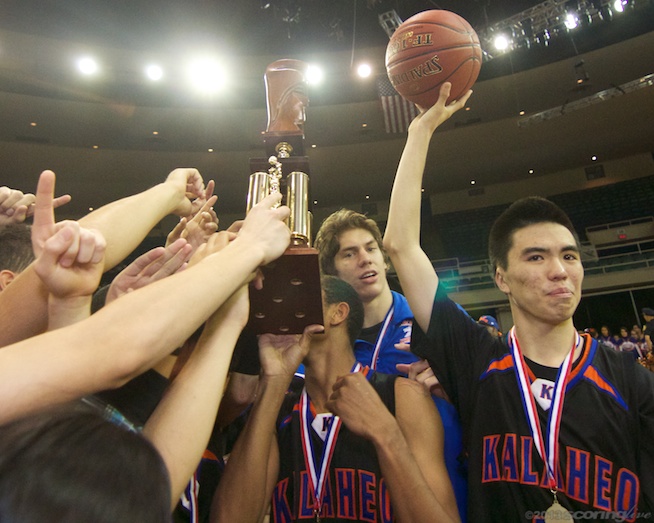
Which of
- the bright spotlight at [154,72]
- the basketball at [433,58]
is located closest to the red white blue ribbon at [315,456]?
the basketball at [433,58]

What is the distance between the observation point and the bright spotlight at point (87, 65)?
8.62 meters

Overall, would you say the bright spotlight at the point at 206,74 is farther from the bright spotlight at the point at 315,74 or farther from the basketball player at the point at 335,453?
the basketball player at the point at 335,453

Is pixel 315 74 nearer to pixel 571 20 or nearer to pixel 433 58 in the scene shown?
pixel 571 20

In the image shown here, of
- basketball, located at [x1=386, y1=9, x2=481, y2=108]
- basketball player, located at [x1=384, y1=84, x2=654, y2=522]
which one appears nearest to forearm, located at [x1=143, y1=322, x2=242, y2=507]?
basketball player, located at [x1=384, y1=84, x2=654, y2=522]

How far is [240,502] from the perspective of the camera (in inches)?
63.4

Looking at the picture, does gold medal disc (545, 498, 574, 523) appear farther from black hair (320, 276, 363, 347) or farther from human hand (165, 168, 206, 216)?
human hand (165, 168, 206, 216)

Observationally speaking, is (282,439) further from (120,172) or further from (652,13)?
(120,172)

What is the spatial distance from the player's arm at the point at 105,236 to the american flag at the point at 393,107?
7.99 meters

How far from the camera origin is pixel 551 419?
1.56 m

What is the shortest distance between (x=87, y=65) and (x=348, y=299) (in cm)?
869

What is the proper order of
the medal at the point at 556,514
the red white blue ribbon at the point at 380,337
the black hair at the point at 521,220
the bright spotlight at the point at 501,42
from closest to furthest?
the medal at the point at 556,514
the black hair at the point at 521,220
the red white blue ribbon at the point at 380,337
the bright spotlight at the point at 501,42

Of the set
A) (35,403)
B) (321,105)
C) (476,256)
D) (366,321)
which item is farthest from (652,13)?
(35,403)

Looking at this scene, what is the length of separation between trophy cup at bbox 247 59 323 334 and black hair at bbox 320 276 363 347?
50cm

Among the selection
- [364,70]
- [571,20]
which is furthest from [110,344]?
[364,70]
